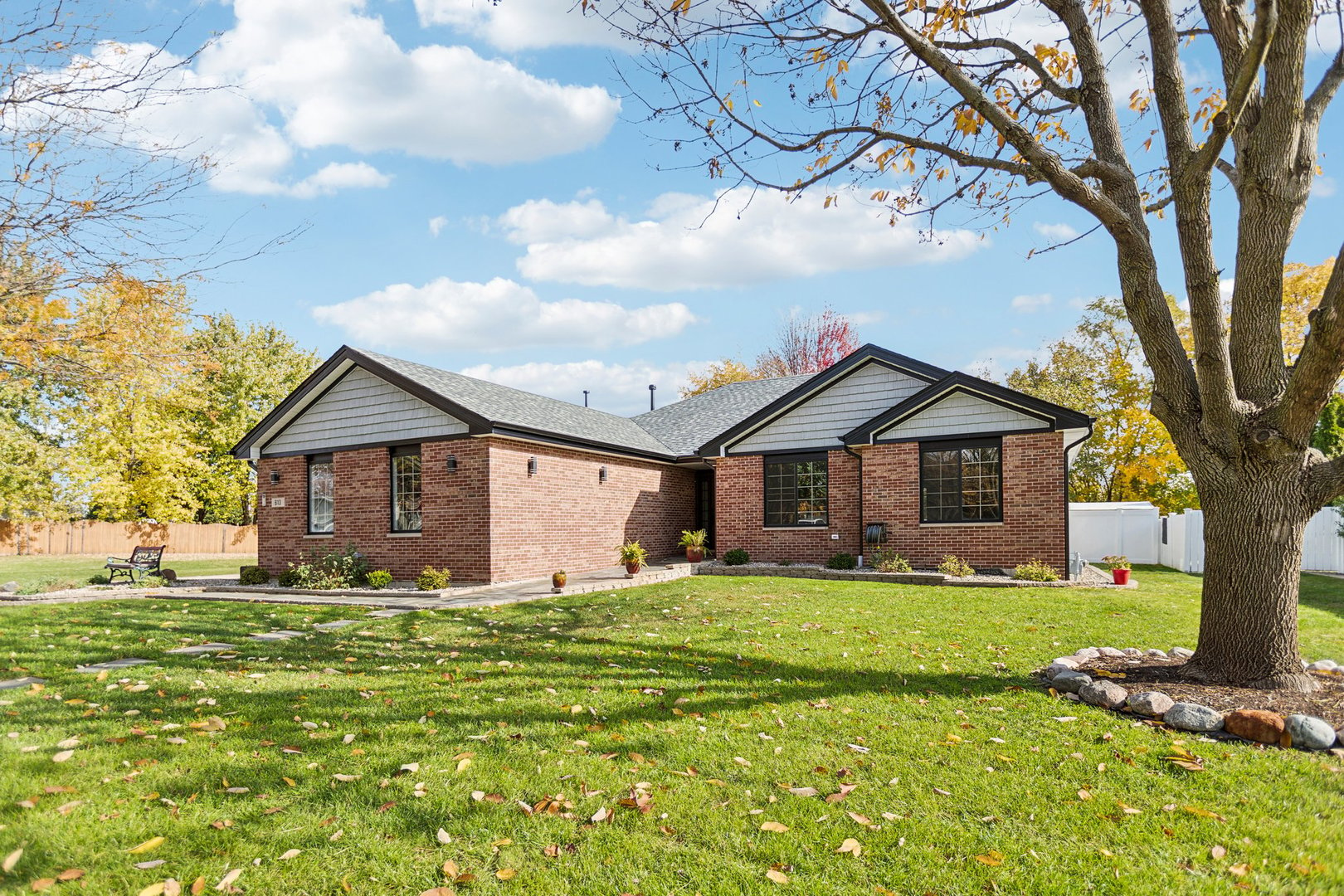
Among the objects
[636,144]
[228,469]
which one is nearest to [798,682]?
[636,144]

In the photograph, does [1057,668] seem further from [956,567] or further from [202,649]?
[956,567]

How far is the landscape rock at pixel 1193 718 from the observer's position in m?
4.76

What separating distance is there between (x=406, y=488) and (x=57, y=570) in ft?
46.0

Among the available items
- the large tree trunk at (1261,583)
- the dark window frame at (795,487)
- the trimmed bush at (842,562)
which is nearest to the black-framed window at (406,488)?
the dark window frame at (795,487)

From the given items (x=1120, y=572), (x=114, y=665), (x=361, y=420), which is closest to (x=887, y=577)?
(x=1120, y=572)

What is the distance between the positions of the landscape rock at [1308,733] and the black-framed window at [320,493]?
1612 cm

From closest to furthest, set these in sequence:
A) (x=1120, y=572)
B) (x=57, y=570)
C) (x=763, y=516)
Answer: (x=1120, y=572), (x=763, y=516), (x=57, y=570)

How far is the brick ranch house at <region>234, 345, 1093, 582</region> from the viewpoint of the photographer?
46.2 feet

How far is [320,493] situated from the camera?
16219mm

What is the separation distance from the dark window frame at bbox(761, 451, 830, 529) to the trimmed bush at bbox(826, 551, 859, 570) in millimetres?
1236

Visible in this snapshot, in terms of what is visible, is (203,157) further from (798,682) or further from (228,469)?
(228,469)

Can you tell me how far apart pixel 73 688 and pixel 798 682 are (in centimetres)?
575

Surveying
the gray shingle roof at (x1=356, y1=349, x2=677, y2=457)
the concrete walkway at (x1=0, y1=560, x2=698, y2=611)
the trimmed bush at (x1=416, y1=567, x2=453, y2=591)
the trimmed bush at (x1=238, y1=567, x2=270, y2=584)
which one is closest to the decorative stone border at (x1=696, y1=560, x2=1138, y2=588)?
the concrete walkway at (x1=0, y1=560, x2=698, y2=611)

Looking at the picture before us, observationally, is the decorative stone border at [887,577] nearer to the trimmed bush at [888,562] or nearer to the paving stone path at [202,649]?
the trimmed bush at [888,562]
